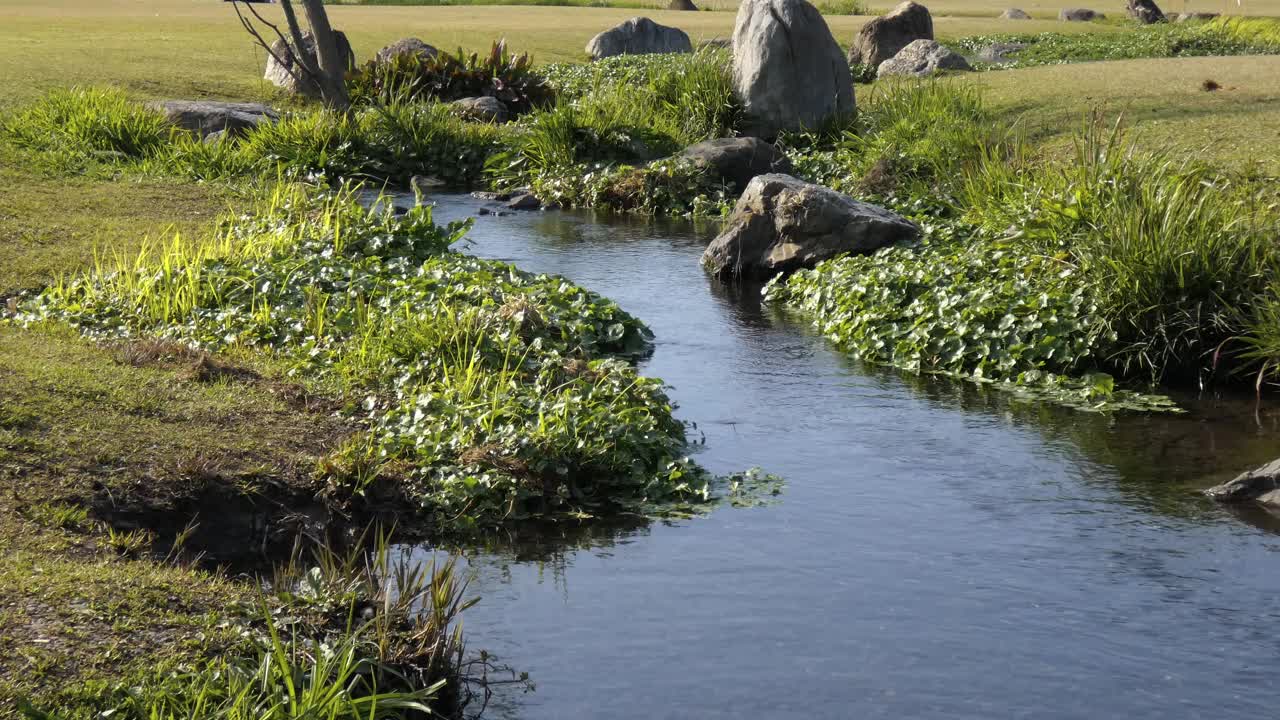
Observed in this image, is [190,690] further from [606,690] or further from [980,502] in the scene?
[980,502]

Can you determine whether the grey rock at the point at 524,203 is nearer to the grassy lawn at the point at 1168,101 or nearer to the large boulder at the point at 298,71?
the large boulder at the point at 298,71

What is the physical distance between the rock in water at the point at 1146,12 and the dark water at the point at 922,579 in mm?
43394

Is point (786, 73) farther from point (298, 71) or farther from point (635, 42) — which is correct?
point (635, 42)

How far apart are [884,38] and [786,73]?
11.9 m

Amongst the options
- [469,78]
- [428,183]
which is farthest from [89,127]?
[469,78]

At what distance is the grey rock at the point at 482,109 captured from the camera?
2206cm

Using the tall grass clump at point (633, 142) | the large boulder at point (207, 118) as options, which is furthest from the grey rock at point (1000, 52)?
the large boulder at point (207, 118)

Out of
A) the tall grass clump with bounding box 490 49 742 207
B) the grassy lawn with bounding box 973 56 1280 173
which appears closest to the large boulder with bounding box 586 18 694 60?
the grassy lawn with bounding box 973 56 1280 173

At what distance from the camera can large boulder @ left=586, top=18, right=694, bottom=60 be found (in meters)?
33.9

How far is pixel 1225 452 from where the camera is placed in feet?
27.0

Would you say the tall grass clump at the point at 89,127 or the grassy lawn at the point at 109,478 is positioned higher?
the tall grass clump at the point at 89,127

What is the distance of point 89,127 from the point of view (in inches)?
683

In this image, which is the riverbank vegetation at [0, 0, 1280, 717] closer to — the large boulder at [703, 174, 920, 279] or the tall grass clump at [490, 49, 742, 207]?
the tall grass clump at [490, 49, 742, 207]

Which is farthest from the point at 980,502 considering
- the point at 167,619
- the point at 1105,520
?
the point at 167,619
